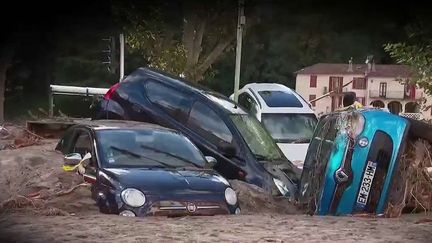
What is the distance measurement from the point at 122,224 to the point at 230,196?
1324 millimetres

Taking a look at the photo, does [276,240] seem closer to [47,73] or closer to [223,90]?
[47,73]

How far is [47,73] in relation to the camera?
1.85 m

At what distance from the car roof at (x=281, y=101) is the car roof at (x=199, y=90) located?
1.78m

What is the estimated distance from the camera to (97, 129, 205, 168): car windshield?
418cm

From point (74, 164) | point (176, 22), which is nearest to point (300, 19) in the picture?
point (176, 22)

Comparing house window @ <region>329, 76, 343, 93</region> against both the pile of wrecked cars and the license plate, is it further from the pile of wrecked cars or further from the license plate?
the license plate

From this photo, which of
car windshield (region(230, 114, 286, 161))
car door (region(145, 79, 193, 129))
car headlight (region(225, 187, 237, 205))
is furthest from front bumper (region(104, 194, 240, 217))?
car door (region(145, 79, 193, 129))

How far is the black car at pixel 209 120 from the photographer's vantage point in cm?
514

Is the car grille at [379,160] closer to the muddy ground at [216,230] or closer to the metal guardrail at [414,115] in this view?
the metal guardrail at [414,115]

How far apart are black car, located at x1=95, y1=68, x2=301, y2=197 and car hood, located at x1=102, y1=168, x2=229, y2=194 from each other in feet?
2.97

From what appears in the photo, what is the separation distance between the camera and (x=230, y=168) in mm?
5250

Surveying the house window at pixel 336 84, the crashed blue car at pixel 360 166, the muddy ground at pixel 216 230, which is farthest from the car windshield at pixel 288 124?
the muddy ground at pixel 216 230

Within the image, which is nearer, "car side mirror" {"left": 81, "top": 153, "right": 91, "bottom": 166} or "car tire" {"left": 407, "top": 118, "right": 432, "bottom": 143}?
"car tire" {"left": 407, "top": 118, "right": 432, "bottom": 143}

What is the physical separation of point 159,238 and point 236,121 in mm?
3226
